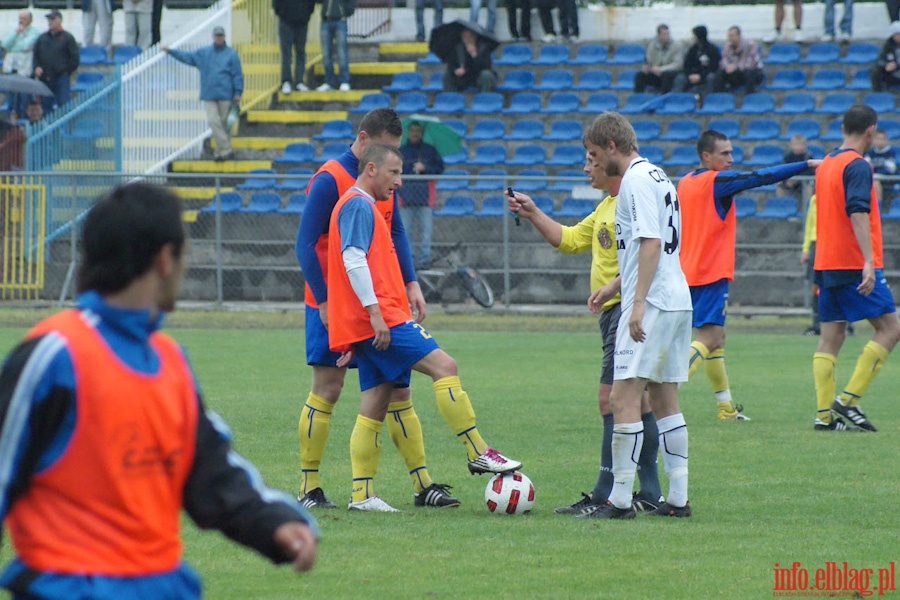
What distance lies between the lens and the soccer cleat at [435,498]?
7.16 metres

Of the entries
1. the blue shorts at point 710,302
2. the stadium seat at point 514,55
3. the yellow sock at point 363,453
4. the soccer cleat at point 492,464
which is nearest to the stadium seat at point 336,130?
the stadium seat at point 514,55

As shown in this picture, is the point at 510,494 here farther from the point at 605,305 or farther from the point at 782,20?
the point at 782,20

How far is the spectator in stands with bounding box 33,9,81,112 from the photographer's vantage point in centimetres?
2402

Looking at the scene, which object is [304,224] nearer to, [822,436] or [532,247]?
[822,436]

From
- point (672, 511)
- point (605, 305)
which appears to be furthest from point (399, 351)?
point (672, 511)

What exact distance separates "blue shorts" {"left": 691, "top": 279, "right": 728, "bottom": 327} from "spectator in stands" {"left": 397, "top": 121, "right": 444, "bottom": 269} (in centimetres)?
923

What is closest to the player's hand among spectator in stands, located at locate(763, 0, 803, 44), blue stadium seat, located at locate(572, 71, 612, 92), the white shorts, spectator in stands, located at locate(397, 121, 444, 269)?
the white shorts

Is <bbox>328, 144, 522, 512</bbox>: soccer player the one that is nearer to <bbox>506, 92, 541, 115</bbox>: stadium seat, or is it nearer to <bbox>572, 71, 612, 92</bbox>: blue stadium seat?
<bbox>506, 92, 541, 115</bbox>: stadium seat

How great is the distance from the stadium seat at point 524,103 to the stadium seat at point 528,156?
116cm

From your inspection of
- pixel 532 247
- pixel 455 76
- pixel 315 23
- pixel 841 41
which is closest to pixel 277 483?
pixel 532 247

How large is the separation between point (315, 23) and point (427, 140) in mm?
9102

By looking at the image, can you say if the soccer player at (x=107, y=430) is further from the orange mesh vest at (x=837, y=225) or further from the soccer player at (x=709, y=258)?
the orange mesh vest at (x=837, y=225)

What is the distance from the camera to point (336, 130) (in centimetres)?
2478

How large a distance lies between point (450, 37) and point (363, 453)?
739 inches
